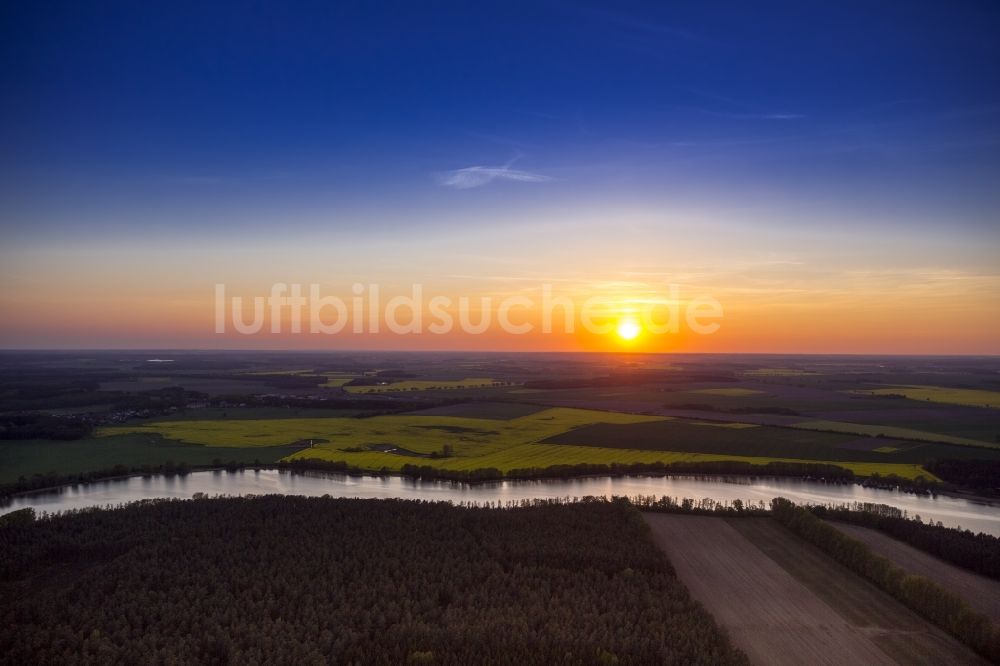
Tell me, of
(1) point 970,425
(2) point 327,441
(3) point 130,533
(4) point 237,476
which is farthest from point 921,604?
(1) point 970,425

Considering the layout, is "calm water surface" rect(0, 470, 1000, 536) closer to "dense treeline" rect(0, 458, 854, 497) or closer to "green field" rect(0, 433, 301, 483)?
"dense treeline" rect(0, 458, 854, 497)

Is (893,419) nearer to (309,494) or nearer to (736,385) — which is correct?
(736,385)

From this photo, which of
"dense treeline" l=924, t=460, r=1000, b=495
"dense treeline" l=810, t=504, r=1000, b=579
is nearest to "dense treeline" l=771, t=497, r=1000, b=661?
"dense treeline" l=810, t=504, r=1000, b=579

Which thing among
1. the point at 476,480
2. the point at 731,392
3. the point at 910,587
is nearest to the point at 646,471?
the point at 476,480

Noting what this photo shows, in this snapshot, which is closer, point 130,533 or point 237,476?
point 130,533

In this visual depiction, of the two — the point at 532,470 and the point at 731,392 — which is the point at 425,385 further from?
the point at 532,470

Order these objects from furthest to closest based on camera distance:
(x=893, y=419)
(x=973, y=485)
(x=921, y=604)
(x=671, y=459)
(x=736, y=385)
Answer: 1. (x=736, y=385)
2. (x=893, y=419)
3. (x=671, y=459)
4. (x=973, y=485)
5. (x=921, y=604)
